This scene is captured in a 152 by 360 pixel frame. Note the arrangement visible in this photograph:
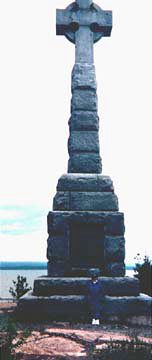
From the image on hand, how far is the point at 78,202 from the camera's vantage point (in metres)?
8.49

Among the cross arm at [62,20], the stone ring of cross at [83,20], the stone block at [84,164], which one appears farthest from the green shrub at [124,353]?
the cross arm at [62,20]

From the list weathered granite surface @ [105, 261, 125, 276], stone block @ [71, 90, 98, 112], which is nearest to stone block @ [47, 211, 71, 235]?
weathered granite surface @ [105, 261, 125, 276]

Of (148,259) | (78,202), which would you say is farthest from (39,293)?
(148,259)

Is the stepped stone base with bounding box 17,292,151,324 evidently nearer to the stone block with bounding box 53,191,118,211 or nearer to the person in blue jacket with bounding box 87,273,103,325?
the person in blue jacket with bounding box 87,273,103,325

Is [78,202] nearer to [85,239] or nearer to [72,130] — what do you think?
[85,239]

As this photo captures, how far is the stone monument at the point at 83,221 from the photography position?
293 inches

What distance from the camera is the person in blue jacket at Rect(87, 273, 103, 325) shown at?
7102mm

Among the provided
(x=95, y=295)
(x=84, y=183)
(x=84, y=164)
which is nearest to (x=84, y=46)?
(x=84, y=164)

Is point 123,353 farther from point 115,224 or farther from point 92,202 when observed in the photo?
point 92,202

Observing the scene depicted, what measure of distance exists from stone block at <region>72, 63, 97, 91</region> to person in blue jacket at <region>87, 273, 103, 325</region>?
445cm

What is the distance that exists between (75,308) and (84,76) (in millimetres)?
5197

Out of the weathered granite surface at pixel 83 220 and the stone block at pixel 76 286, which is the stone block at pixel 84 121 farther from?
the stone block at pixel 76 286

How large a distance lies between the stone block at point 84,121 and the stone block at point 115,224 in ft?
6.96

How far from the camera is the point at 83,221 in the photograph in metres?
8.19
